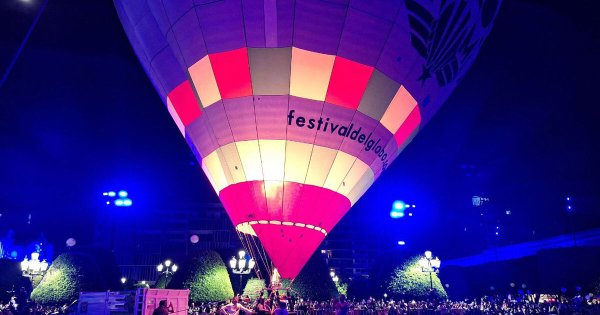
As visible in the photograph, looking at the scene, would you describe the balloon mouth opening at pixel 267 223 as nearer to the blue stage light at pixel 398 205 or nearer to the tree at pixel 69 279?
the tree at pixel 69 279

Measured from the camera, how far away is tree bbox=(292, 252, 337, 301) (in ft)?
74.9

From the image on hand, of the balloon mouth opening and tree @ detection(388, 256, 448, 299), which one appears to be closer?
the balloon mouth opening

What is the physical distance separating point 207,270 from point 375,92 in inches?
605

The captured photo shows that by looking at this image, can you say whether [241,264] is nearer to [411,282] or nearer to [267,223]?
[411,282]

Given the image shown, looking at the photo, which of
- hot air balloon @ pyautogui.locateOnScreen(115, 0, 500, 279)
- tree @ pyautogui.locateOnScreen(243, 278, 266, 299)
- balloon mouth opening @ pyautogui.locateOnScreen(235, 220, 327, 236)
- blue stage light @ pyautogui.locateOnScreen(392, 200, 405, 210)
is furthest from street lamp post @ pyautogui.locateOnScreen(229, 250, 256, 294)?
blue stage light @ pyautogui.locateOnScreen(392, 200, 405, 210)

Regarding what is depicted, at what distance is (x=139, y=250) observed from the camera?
65.7 meters

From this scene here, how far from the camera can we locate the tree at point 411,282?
2394 cm

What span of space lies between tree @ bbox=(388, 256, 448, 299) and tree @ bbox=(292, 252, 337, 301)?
361 cm

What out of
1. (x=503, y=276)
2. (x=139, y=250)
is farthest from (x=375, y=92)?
(x=139, y=250)

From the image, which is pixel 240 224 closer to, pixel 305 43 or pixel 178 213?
pixel 305 43

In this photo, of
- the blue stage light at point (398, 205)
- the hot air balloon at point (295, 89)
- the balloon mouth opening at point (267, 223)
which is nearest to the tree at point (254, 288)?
the balloon mouth opening at point (267, 223)

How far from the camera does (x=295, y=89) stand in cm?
996

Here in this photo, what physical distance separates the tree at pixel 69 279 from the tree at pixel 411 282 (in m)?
15.4

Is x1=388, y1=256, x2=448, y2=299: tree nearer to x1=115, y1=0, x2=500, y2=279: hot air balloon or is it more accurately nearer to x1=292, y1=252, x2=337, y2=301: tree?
x1=292, y1=252, x2=337, y2=301: tree
